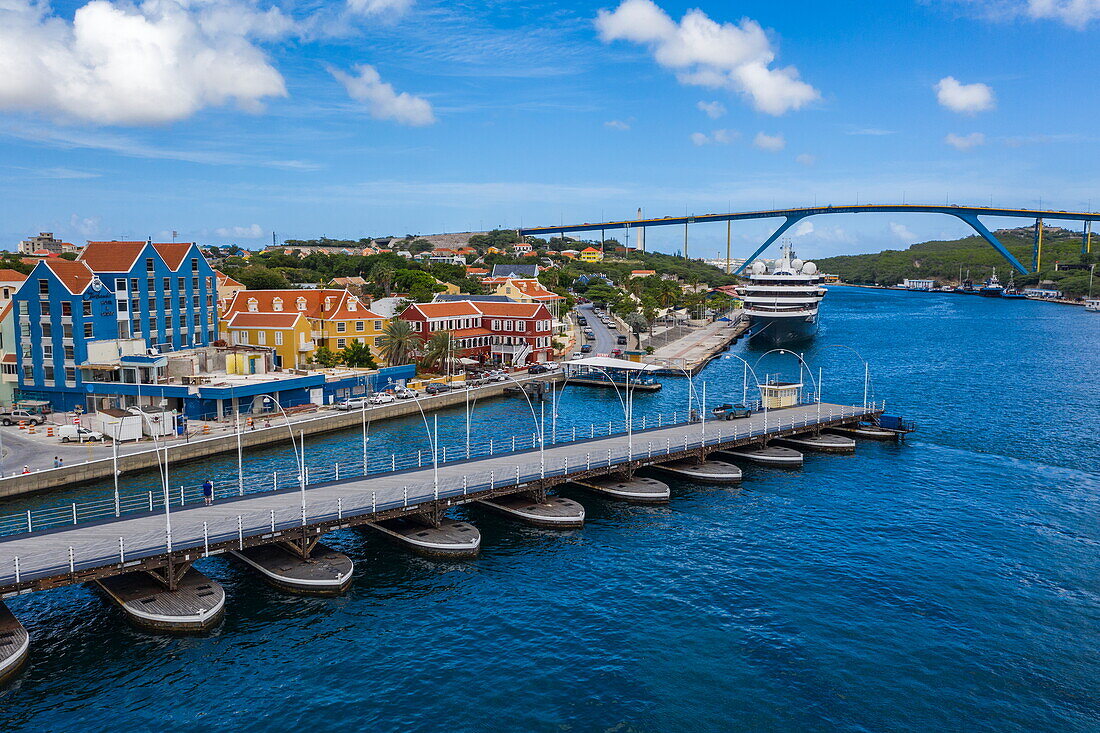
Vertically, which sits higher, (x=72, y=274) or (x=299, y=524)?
(x=72, y=274)

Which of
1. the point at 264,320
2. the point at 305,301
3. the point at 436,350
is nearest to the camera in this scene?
the point at 264,320

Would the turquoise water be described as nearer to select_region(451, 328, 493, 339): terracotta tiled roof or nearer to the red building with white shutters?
select_region(451, 328, 493, 339): terracotta tiled roof

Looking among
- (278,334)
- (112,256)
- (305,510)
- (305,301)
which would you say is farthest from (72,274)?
(305,510)

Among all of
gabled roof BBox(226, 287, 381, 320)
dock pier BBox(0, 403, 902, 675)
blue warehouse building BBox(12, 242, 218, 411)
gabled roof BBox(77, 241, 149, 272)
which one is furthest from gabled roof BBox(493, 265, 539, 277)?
dock pier BBox(0, 403, 902, 675)

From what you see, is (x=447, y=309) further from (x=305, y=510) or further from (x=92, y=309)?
(x=305, y=510)

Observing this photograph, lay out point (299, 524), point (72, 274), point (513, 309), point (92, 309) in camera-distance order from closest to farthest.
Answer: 1. point (299, 524)
2. point (92, 309)
3. point (72, 274)
4. point (513, 309)

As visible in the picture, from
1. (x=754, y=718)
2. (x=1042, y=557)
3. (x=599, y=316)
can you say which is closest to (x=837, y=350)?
(x=599, y=316)

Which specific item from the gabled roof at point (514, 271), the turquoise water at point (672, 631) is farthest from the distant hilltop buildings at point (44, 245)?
the turquoise water at point (672, 631)

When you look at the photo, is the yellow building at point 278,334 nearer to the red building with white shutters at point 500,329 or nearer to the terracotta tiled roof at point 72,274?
the terracotta tiled roof at point 72,274
